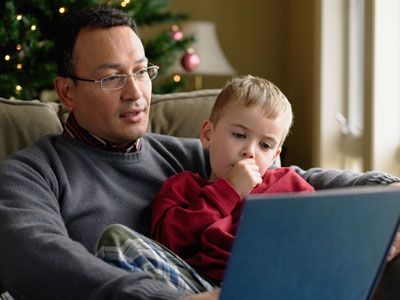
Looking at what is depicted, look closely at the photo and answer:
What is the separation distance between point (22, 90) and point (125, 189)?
1.47 meters

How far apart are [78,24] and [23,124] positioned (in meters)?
0.30

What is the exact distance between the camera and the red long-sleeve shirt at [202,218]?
1.51 m

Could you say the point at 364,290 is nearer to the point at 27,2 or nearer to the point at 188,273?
the point at 188,273

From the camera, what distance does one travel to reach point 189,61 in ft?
12.9

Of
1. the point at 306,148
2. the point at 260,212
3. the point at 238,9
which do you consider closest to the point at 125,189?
the point at 260,212

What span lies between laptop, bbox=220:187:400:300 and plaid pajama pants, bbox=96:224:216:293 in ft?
0.95

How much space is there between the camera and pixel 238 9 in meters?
4.66

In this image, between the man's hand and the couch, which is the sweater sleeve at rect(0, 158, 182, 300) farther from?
the couch

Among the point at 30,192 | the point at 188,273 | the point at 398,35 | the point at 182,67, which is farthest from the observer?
the point at 182,67

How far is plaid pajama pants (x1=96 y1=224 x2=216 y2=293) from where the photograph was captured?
128cm

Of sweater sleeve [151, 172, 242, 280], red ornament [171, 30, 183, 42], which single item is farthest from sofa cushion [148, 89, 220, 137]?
red ornament [171, 30, 183, 42]

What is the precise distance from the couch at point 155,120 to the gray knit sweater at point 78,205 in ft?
0.49

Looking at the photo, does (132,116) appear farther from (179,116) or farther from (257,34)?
(257,34)

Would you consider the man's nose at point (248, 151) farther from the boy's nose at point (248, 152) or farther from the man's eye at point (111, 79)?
the man's eye at point (111, 79)
